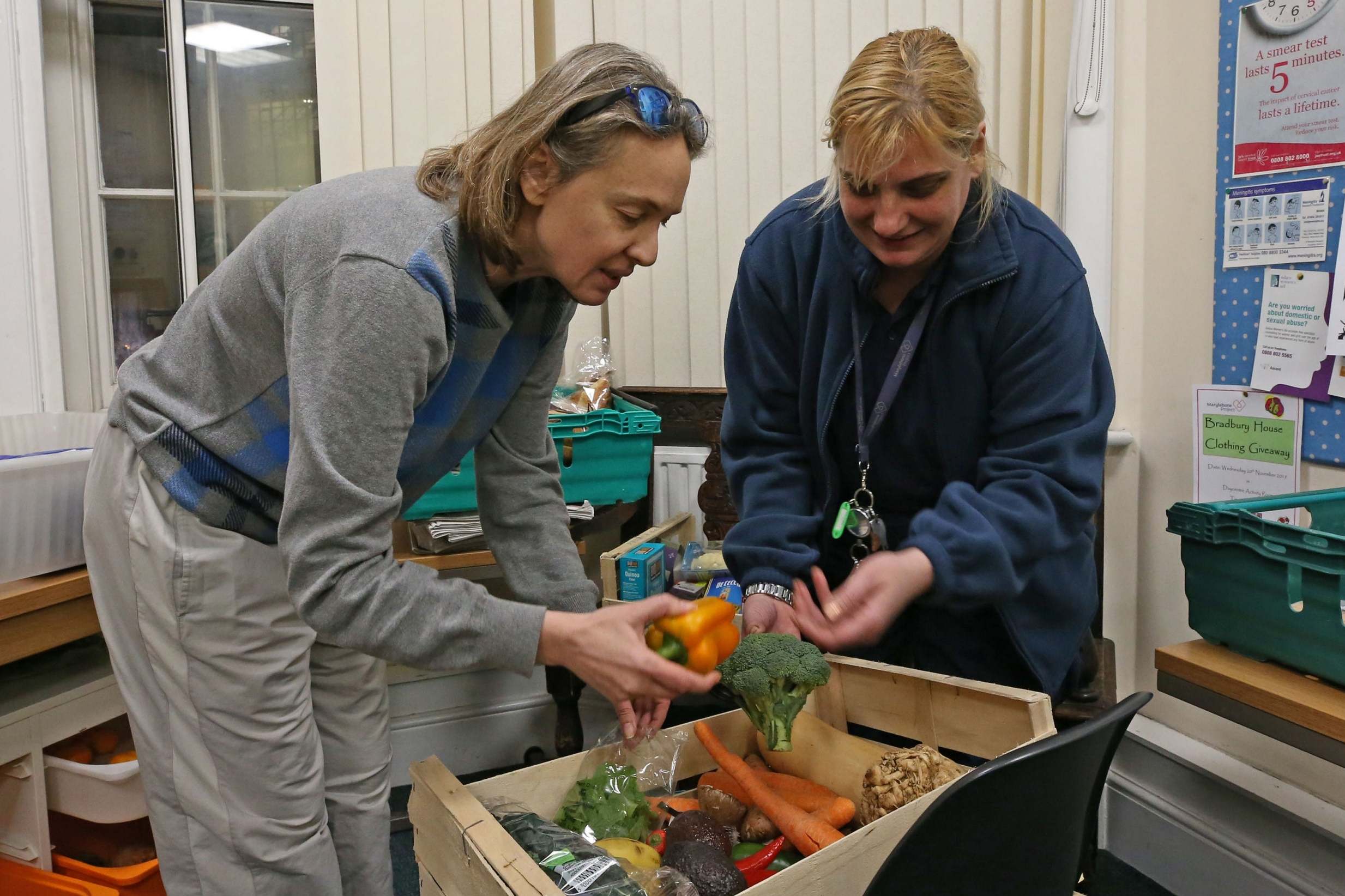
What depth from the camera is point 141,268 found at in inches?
93.7

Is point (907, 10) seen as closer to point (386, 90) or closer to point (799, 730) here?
point (386, 90)

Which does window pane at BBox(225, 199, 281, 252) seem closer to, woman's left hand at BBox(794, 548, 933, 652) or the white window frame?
the white window frame

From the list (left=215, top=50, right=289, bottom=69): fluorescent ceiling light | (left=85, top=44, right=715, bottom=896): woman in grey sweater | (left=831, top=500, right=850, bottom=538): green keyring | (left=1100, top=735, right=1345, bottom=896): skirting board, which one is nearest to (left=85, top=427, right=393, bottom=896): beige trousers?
(left=85, top=44, right=715, bottom=896): woman in grey sweater

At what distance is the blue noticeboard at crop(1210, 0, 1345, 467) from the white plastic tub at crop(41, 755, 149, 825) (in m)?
2.21

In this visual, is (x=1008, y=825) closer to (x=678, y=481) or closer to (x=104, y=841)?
(x=104, y=841)

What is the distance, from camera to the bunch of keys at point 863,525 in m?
1.34

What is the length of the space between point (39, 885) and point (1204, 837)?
222 cm

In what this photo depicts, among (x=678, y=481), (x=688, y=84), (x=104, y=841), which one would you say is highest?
(x=688, y=84)

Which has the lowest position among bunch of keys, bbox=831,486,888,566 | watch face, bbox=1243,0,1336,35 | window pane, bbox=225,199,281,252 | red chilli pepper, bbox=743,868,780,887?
red chilli pepper, bbox=743,868,780,887

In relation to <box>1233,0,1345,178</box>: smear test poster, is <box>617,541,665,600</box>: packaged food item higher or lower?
lower

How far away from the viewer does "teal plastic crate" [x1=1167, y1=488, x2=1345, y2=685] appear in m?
1.41

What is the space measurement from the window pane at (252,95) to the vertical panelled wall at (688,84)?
11 cm

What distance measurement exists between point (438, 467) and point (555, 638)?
0.37m

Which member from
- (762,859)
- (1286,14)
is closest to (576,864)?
(762,859)
